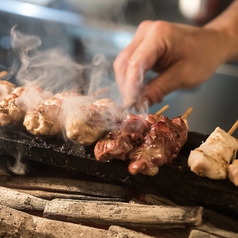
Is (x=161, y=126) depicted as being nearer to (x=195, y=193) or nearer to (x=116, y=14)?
(x=195, y=193)

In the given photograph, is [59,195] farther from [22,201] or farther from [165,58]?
[165,58]

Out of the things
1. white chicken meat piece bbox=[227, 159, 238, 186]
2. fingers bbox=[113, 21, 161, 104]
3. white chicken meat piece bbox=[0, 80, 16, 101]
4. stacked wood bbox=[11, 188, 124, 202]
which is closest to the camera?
white chicken meat piece bbox=[227, 159, 238, 186]

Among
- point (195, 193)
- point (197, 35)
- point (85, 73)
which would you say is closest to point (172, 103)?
point (85, 73)

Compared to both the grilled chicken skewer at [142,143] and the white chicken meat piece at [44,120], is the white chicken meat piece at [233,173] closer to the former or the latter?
the grilled chicken skewer at [142,143]

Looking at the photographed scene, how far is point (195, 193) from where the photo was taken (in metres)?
2.27

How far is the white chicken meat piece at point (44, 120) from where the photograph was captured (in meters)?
2.56

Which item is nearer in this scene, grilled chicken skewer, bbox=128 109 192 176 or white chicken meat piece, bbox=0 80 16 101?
grilled chicken skewer, bbox=128 109 192 176

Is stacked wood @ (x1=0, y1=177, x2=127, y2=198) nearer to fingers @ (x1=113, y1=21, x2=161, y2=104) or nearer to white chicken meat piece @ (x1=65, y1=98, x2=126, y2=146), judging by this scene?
white chicken meat piece @ (x1=65, y1=98, x2=126, y2=146)

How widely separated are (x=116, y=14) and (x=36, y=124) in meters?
4.96

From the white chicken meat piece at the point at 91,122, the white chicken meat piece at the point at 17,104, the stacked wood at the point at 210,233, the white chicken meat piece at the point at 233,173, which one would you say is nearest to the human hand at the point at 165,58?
the white chicken meat piece at the point at 91,122

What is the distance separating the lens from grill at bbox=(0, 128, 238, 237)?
2284mm

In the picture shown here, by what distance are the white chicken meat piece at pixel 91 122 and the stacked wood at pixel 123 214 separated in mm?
453

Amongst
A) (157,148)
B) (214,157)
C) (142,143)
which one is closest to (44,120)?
(142,143)

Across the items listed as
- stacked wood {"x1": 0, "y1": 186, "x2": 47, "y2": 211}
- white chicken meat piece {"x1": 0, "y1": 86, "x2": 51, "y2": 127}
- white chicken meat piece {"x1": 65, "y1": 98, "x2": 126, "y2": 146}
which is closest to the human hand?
white chicken meat piece {"x1": 65, "y1": 98, "x2": 126, "y2": 146}
